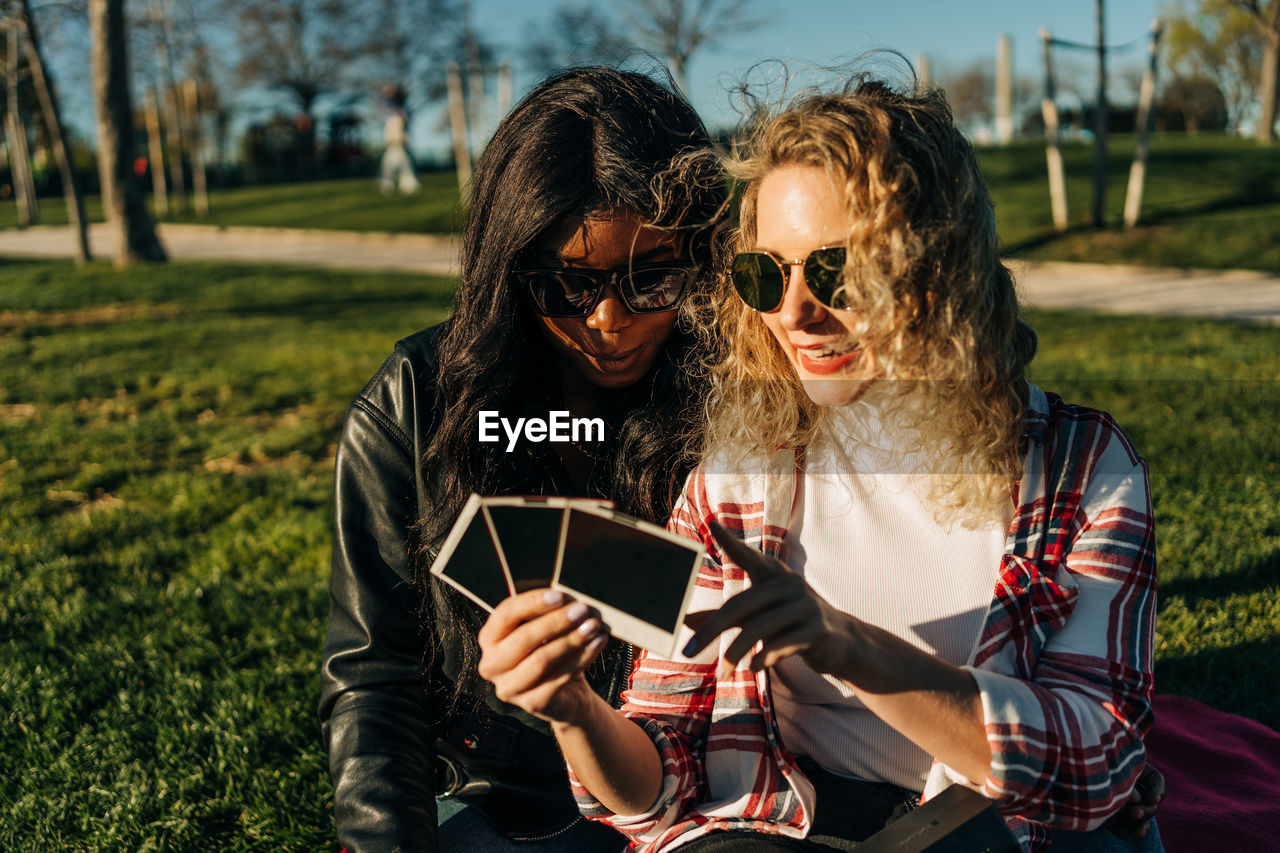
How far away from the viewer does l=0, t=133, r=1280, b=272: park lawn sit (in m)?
13.2

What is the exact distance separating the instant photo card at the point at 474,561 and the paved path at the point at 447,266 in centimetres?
118

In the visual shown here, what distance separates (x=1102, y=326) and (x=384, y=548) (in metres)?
8.70

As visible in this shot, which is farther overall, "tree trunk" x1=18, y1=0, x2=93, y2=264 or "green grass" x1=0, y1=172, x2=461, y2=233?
"green grass" x1=0, y1=172, x2=461, y2=233

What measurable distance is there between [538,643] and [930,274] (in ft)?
2.79

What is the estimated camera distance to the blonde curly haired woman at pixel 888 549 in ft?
4.77

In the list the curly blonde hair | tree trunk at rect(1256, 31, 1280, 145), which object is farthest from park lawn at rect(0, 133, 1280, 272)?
the curly blonde hair

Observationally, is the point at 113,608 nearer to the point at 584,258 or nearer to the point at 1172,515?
the point at 584,258

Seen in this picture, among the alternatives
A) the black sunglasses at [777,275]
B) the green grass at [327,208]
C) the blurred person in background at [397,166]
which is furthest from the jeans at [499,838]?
the blurred person in background at [397,166]

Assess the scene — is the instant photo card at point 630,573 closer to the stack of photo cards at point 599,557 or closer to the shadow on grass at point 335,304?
the stack of photo cards at point 599,557

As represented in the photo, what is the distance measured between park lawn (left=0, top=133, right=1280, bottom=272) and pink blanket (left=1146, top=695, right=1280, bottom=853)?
7815mm

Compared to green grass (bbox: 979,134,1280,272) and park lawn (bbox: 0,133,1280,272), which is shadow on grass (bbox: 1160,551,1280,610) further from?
green grass (bbox: 979,134,1280,272)

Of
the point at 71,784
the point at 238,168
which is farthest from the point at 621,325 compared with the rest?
the point at 238,168

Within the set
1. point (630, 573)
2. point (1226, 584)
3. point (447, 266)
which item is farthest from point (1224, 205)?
point (630, 573)

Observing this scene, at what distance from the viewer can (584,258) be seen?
2.04 meters
